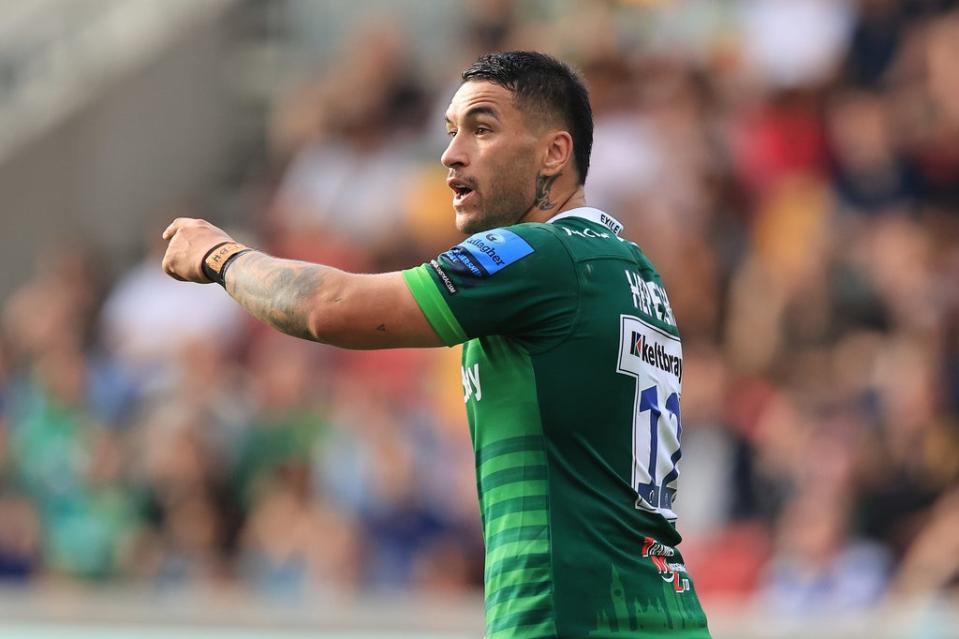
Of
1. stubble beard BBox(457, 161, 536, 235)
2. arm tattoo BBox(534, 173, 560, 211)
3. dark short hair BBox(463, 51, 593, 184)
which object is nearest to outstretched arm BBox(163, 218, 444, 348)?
stubble beard BBox(457, 161, 536, 235)

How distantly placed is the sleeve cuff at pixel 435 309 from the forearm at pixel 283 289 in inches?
8.4

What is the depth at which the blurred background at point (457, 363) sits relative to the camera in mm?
9422

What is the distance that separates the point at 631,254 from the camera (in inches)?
184

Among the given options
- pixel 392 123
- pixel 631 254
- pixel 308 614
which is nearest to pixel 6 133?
pixel 392 123

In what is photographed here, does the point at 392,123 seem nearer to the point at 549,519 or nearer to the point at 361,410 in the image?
the point at 361,410

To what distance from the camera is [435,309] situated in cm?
427

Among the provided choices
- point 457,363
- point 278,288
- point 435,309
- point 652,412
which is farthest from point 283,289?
point 457,363

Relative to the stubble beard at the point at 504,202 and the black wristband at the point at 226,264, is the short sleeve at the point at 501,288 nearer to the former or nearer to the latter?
the stubble beard at the point at 504,202

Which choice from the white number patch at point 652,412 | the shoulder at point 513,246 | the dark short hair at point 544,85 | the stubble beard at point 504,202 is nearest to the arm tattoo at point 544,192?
the stubble beard at point 504,202

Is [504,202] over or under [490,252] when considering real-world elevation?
over

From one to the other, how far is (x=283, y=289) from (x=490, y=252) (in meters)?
0.55

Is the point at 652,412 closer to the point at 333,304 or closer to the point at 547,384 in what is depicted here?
the point at 547,384

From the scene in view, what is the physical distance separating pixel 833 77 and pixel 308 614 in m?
4.99

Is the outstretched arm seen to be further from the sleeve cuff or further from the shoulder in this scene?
the shoulder
